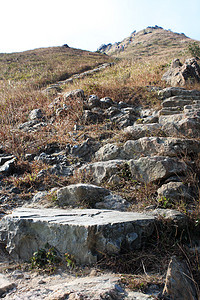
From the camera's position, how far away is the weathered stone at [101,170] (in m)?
3.82

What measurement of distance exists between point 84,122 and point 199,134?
114 inches

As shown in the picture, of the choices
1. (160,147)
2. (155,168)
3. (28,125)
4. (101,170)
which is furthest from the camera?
(28,125)

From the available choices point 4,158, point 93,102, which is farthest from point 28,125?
point 93,102

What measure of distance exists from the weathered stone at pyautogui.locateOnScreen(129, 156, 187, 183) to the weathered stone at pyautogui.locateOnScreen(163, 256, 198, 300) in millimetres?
1557

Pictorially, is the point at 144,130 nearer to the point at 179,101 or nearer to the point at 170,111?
the point at 170,111

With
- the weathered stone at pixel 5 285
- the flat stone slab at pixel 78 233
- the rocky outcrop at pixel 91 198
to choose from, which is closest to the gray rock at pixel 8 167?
the rocky outcrop at pixel 91 198

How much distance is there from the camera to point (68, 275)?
6.99ft

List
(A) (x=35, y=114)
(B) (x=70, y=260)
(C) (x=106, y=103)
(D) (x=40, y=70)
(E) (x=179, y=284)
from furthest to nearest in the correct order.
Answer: (D) (x=40, y=70) → (A) (x=35, y=114) → (C) (x=106, y=103) → (B) (x=70, y=260) → (E) (x=179, y=284)

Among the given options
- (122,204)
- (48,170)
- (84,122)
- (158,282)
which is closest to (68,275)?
(158,282)

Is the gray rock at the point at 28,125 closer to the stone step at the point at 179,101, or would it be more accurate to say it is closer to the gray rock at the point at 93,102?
the gray rock at the point at 93,102

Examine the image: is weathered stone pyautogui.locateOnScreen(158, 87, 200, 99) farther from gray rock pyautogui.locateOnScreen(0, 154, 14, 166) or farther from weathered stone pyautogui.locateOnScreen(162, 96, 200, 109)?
gray rock pyautogui.locateOnScreen(0, 154, 14, 166)

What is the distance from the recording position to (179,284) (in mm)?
1787

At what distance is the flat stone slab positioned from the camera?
224 cm

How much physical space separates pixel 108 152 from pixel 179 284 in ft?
9.30
